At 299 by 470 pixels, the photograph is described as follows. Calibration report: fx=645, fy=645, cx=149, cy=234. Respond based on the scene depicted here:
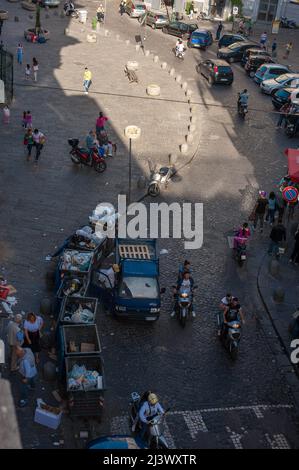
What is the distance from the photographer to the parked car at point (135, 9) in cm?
5588

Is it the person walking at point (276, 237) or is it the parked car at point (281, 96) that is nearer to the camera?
the person walking at point (276, 237)

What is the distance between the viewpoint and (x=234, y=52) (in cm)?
4475

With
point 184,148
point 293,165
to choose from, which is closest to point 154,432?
point 293,165

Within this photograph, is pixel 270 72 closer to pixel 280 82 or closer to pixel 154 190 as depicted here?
pixel 280 82

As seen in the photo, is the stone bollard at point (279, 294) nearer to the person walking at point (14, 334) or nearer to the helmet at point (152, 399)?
the helmet at point (152, 399)

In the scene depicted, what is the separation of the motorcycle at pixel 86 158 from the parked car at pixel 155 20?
29690 mm

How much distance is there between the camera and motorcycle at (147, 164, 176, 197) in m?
24.5

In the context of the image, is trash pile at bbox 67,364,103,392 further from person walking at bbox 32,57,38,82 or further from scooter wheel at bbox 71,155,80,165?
person walking at bbox 32,57,38,82

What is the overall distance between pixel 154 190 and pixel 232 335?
9.19m

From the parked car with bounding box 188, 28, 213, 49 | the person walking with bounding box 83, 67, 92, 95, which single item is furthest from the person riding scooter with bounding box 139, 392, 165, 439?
the parked car with bounding box 188, 28, 213, 49

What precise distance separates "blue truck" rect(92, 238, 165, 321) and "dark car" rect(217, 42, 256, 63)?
29.3 m

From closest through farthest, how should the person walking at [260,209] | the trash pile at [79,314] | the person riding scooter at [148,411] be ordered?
the person riding scooter at [148,411] → the trash pile at [79,314] → the person walking at [260,209]

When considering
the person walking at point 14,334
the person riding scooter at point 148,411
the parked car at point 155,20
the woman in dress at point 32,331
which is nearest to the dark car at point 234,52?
the parked car at point 155,20
